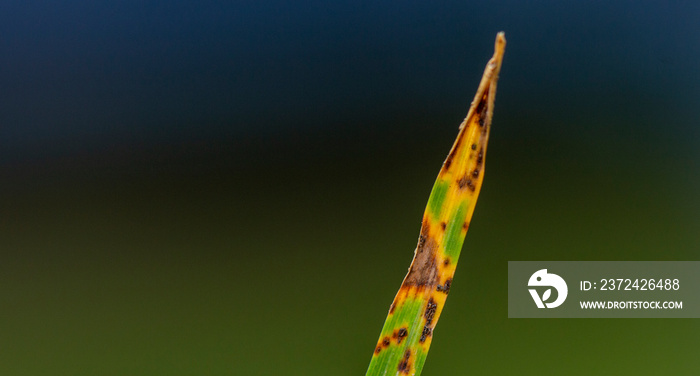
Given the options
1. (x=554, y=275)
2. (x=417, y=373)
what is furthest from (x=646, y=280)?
(x=417, y=373)

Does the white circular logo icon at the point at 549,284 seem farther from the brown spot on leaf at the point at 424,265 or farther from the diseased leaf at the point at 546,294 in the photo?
the brown spot on leaf at the point at 424,265

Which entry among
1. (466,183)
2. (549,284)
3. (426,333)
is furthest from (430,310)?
(549,284)

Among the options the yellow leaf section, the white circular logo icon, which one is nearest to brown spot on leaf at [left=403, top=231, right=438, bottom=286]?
the yellow leaf section

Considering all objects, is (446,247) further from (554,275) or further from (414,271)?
(554,275)

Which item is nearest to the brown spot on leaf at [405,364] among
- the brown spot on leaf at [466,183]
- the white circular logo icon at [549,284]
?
the brown spot on leaf at [466,183]

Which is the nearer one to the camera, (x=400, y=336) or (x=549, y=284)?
(x=400, y=336)

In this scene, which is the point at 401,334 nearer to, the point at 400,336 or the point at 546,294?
the point at 400,336

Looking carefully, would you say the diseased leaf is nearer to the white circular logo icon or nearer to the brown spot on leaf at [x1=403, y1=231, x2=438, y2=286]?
Answer: the white circular logo icon
